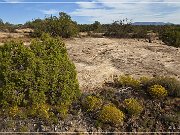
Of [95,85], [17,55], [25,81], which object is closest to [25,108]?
[25,81]

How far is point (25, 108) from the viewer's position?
467 inches

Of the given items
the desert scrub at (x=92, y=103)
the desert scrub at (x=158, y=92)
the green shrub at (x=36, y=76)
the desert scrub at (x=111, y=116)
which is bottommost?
the desert scrub at (x=111, y=116)

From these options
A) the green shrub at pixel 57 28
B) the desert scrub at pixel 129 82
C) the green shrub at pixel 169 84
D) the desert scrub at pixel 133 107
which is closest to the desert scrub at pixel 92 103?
the desert scrub at pixel 133 107

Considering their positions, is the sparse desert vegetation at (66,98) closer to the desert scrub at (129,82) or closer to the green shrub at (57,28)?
the desert scrub at (129,82)

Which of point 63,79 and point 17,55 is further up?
point 17,55

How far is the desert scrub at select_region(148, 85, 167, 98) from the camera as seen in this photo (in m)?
12.6

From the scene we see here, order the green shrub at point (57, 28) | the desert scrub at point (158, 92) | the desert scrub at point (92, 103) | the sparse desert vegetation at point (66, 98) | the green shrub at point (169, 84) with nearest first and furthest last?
1. the sparse desert vegetation at point (66, 98)
2. the desert scrub at point (92, 103)
3. the desert scrub at point (158, 92)
4. the green shrub at point (169, 84)
5. the green shrub at point (57, 28)

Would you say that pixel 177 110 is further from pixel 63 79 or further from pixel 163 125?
pixel 63 79

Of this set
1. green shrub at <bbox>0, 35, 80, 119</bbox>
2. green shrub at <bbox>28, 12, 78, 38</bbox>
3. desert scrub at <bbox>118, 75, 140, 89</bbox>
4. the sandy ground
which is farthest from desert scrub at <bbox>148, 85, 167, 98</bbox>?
green shrub at <bbox>28, 12, 78, 38</bbox>

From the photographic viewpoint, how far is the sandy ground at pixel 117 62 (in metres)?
16.0

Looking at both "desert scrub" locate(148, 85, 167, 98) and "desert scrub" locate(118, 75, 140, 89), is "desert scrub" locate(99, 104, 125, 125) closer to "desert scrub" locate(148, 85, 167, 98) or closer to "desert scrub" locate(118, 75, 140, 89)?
"desert scrub" locate(148, 85, 167, 98)

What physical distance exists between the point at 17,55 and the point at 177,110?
5.42 meters

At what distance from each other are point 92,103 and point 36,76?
Result: 78.4 inches

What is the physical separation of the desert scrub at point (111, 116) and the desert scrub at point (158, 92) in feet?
5.52
